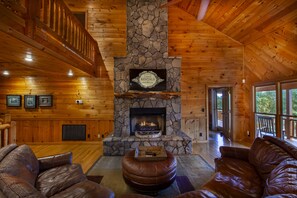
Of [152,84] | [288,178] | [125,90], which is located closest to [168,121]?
[152,84]

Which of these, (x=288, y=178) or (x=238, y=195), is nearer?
(x=288, y=178)

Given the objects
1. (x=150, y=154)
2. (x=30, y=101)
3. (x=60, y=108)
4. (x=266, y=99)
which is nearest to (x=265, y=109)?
(x=266, y=99)

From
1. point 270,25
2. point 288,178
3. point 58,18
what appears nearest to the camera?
point 288,178

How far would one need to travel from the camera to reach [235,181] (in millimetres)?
2051

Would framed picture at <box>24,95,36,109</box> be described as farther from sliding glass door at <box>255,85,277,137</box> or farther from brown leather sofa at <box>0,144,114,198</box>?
sliding glass door at <box>255,85,277,137</box>

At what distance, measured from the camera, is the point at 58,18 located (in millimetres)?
3285

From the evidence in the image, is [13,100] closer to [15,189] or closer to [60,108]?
[60,108]

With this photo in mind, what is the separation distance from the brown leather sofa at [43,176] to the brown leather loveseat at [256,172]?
105 centimetres

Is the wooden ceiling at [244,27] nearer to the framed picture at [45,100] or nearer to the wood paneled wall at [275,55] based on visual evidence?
the wood paneled wall at [275,55]

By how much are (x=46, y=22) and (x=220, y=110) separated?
7.46 metres

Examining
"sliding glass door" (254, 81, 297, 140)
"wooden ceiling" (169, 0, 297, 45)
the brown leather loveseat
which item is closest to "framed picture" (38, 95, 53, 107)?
"wooden ceiling" (169, 0, 297, 45)

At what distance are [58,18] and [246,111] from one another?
6.00 m

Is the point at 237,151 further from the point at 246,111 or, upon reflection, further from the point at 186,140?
the point at 246,111

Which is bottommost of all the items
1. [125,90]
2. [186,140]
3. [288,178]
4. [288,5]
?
[186,140]
